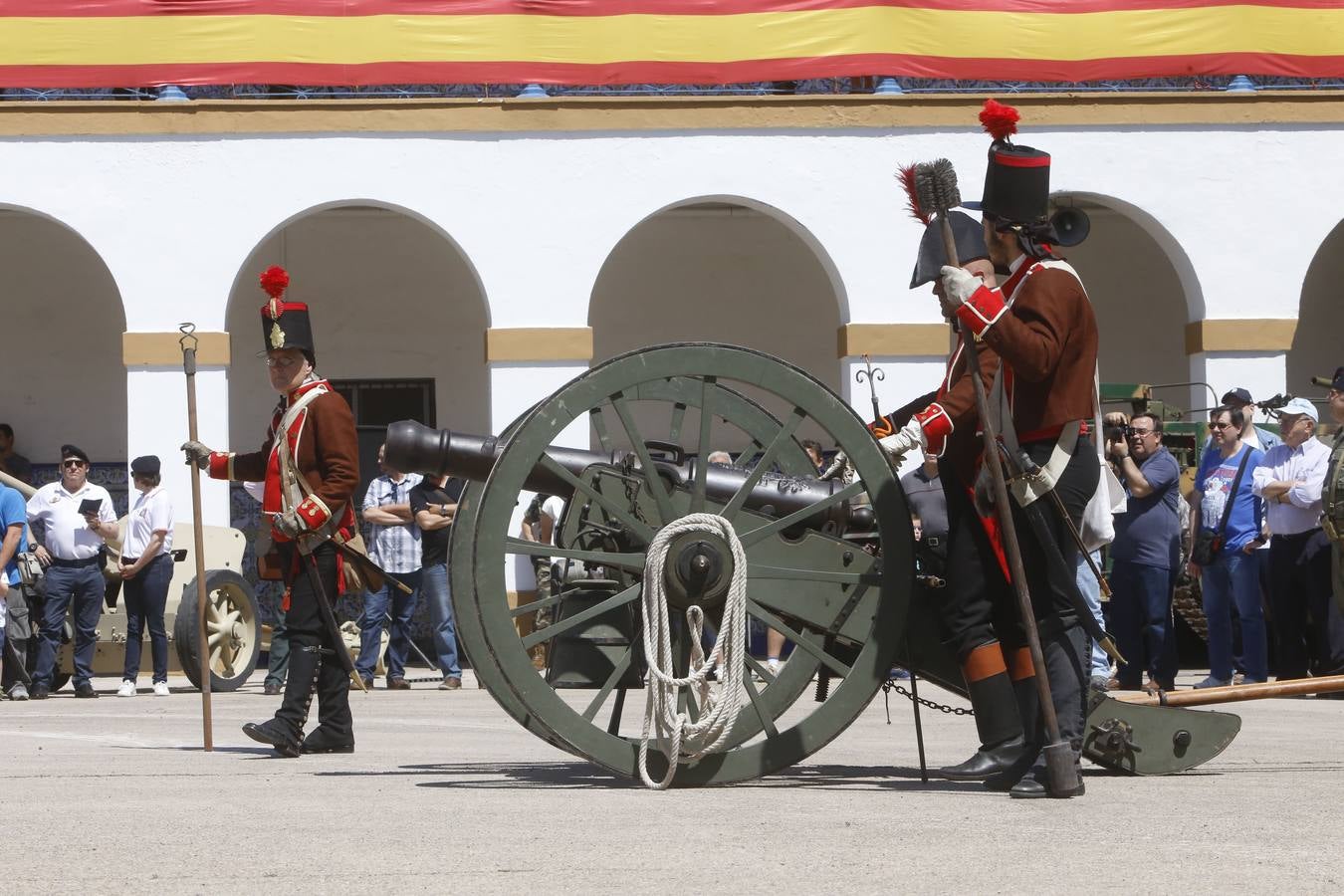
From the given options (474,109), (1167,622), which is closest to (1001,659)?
(1167,622)

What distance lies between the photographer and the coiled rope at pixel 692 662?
6.46 m

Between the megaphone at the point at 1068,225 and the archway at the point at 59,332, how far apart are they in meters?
13.7

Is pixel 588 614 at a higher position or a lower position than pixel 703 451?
lower

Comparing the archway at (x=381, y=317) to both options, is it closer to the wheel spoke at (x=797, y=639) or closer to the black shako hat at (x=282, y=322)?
the black shako hat at (x=282, y=322)

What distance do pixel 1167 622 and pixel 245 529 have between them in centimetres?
908

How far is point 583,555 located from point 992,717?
1.32m

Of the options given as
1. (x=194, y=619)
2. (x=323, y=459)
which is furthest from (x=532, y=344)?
(x=323, y=459)

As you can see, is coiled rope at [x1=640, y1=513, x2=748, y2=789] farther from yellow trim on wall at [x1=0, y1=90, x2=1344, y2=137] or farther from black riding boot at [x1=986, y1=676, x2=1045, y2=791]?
yellow trim on wall at [x1=0, y1=90, x2=1344, y2=137]

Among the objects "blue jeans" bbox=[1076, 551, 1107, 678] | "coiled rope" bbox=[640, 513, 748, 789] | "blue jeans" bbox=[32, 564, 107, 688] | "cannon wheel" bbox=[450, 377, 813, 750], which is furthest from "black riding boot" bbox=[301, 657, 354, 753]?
"blue jeans" bbox=[32, 564, 107, 688]

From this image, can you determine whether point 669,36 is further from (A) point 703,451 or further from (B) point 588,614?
(B) point 588,614

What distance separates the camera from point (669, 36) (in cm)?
1656

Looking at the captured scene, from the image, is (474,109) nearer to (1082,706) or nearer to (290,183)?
(290,183)

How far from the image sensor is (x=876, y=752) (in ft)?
27.6

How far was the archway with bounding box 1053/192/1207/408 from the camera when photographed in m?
19.9
